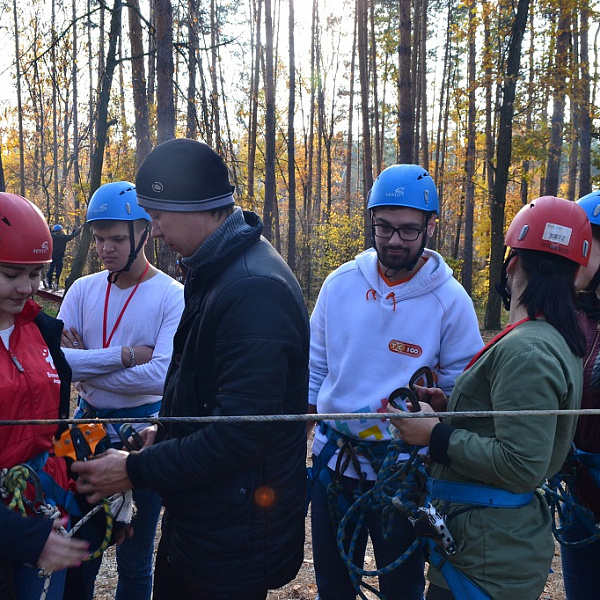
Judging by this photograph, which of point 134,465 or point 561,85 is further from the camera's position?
point 561,85

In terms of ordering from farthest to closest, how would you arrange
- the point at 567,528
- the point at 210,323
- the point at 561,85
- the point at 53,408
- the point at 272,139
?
the point at 272,139 → the point at 561,85 → the point at 567,528 → the point at 53,408 → the point at 210,323

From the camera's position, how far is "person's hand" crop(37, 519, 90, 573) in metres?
1.67

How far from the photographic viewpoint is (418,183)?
264 centimetres

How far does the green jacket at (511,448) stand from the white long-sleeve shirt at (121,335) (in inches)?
55.2

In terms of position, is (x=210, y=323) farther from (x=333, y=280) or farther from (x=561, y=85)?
(x=561, y=85)

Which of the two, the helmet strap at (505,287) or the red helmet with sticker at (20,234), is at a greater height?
the red helmet with sticker at (20,234)

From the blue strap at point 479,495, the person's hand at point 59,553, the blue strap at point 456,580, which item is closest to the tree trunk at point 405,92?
the blue strap at point 479,495

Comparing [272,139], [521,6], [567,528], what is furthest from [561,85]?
[567,528]

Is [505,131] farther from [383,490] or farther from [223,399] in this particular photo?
[223,399]

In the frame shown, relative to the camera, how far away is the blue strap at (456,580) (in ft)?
6.02

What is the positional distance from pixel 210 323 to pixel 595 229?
183cm

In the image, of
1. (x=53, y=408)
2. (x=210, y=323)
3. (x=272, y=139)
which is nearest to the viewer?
(x=210, y=323)

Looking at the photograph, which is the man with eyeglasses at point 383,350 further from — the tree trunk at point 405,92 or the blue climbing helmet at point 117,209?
the tree trunk at point 405,92

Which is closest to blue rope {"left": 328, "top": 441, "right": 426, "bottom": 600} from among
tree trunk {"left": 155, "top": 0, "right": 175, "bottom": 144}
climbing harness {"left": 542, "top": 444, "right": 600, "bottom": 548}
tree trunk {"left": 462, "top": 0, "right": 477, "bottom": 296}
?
climbing harness {"left": 542, "top": 444, "right": 600, "bottom": 548}
